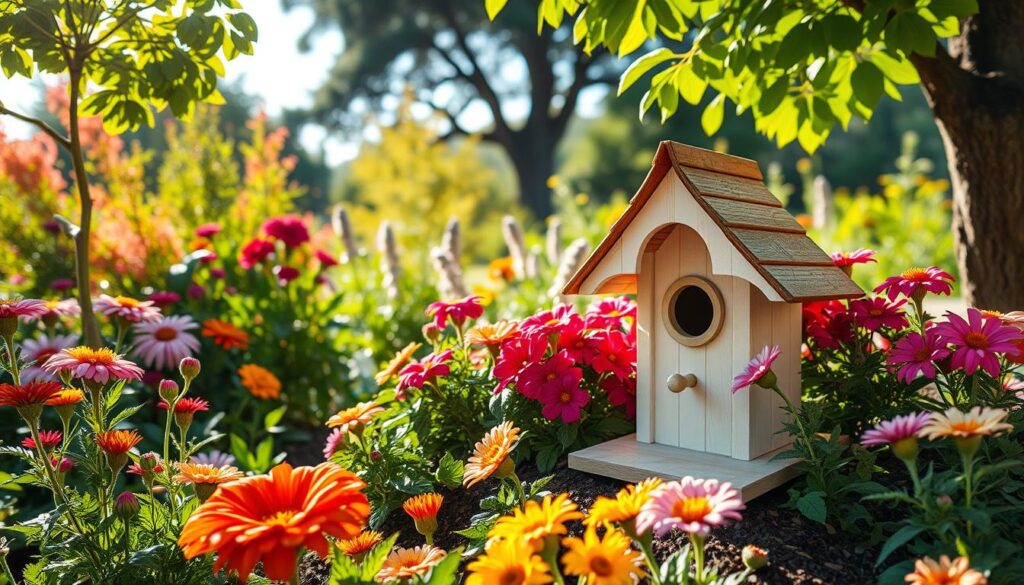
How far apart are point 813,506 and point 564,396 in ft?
2.16

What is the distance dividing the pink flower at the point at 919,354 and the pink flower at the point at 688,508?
717 mm

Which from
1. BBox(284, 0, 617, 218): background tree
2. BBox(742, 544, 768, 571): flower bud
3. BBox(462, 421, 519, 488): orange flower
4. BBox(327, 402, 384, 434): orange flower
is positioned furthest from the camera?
BBox(284, 0, 617, 218): background tree

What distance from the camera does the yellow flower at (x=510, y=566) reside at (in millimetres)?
1242

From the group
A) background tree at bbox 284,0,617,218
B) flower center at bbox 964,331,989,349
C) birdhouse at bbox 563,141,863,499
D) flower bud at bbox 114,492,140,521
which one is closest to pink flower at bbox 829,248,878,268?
birdhouse at bbox 563,141,863,499

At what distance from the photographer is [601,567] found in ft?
4.19

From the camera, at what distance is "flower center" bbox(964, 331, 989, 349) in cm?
172

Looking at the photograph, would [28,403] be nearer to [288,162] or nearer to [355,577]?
[355,577]

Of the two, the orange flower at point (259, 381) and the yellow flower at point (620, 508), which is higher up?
the yellow flower at point (620, 508)

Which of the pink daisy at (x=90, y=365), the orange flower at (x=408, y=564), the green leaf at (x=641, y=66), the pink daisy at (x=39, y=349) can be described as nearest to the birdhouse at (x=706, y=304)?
Answer: the green leaf at (x=641, y=66)

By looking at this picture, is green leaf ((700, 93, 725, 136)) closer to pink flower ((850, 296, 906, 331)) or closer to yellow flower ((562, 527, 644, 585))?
pink flower ((850, 296, 906, 331))

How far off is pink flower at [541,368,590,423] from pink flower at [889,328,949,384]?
2.50 feet

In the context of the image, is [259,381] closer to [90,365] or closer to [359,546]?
[90,365]

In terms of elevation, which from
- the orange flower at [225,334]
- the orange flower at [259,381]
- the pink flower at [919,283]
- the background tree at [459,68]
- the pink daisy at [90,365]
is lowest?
the orange flower at [259,381]

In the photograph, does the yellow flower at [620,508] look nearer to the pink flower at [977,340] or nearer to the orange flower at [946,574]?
the orange flower at [946,574]
